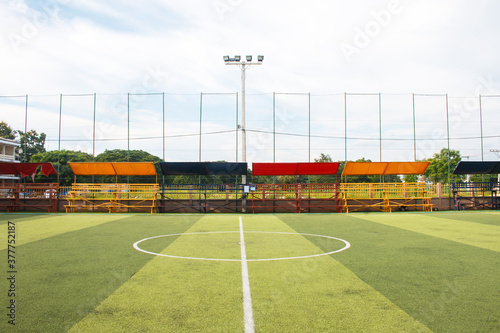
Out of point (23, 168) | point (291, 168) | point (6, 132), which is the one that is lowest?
point (23, 168)

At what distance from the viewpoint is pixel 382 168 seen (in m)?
24.2

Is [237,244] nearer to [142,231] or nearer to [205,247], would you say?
[205,247]

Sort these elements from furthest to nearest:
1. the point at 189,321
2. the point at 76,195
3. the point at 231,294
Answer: the point at 76,195 < the point at 231,294 < the point at 189,321

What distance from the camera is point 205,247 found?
9.50 metres

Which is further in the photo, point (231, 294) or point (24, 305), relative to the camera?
point (231, 294)

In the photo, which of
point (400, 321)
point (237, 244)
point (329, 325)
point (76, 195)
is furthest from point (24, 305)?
point (76, 195)

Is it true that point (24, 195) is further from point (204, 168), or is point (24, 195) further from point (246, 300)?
point (246, 300)

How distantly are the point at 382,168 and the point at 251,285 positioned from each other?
20877 mm

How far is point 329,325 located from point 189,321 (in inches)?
68.8

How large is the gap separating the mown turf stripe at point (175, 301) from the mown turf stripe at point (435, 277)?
248 cm

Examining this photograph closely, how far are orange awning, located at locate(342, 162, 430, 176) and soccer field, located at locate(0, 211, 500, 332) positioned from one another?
537 inches

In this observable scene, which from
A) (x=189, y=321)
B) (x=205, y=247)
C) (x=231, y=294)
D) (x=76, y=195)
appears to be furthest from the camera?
(x=76, y=195)

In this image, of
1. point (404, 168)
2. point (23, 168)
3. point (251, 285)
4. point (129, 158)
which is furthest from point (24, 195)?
point (404, 168)

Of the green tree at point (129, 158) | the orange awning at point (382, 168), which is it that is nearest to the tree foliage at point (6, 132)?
the green tree at point (129, 158)
